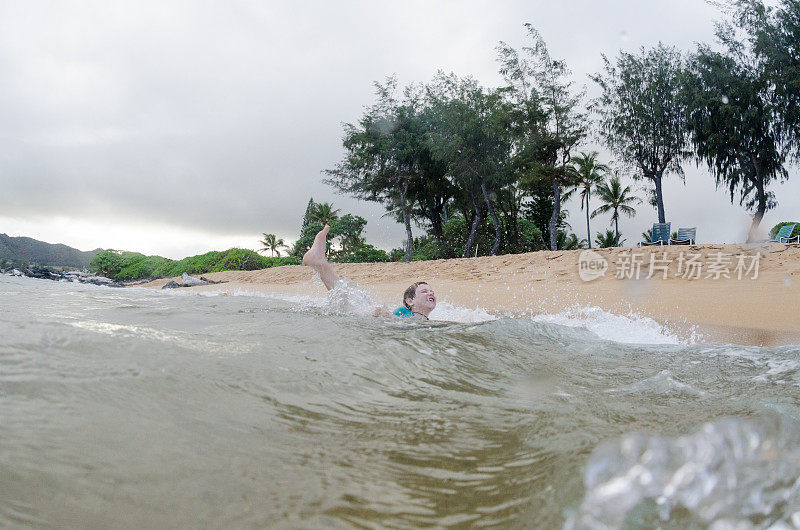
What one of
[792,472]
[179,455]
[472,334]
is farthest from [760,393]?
[179,455]

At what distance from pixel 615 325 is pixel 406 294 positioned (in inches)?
108

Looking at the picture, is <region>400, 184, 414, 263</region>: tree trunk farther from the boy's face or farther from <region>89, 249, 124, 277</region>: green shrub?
<region>89, 249, 124, 277</region>: green shrub

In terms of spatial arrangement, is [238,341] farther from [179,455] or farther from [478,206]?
[478,206]

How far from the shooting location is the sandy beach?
607 cm

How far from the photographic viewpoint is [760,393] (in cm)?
227

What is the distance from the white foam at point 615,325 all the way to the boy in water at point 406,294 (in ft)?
5.28

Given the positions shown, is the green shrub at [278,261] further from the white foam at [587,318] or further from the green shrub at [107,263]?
the white foam at [587,318]

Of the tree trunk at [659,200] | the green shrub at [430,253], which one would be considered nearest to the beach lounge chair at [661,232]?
the tree trunk at [659,200]

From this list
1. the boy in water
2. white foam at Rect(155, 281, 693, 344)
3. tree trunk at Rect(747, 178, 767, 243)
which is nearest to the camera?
white foam at Rect(155, 281, 693, 344)

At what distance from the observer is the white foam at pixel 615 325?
5074 mm

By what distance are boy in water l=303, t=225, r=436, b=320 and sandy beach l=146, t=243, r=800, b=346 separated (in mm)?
2482

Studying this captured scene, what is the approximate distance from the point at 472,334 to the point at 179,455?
2.89 meters

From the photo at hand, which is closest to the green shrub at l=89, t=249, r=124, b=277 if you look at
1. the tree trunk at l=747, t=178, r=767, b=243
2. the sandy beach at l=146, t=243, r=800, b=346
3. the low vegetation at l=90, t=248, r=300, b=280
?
the low vegetation at l=90, t=248, r=300, b=280

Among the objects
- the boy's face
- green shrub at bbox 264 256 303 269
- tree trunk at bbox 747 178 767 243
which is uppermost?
tree trunk at bbox 747 178 767 243
